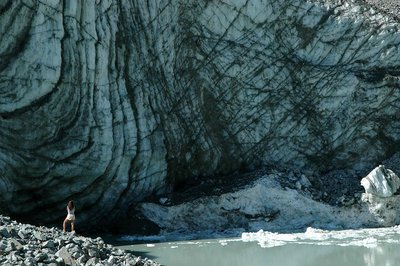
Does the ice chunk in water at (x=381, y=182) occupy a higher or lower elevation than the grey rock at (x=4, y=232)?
higher

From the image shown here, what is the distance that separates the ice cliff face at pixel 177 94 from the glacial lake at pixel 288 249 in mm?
2316

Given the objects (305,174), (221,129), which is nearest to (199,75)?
(221,129)

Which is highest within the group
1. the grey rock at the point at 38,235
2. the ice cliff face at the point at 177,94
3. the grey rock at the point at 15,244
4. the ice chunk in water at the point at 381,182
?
the ice cliff face at the point at 177,94

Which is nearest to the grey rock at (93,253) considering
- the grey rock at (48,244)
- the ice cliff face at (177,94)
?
the grey rock at (48,244)

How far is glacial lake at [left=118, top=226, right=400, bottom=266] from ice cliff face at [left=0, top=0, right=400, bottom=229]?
2316 millimetres

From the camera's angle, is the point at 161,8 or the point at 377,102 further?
the point at 377,102

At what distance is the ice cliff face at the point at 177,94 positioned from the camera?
1516 centimetres

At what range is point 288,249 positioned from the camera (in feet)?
45.8

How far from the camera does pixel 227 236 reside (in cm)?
1605

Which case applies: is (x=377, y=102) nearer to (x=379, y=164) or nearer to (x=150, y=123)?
(x=379, y=164)

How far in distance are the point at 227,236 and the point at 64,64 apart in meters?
4.89

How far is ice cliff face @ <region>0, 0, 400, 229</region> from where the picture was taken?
15156mm

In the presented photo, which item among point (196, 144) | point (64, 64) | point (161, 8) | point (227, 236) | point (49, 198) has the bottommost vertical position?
point (227, 236)

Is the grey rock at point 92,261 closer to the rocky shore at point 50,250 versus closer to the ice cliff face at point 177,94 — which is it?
the rocky shore at point 50,250
